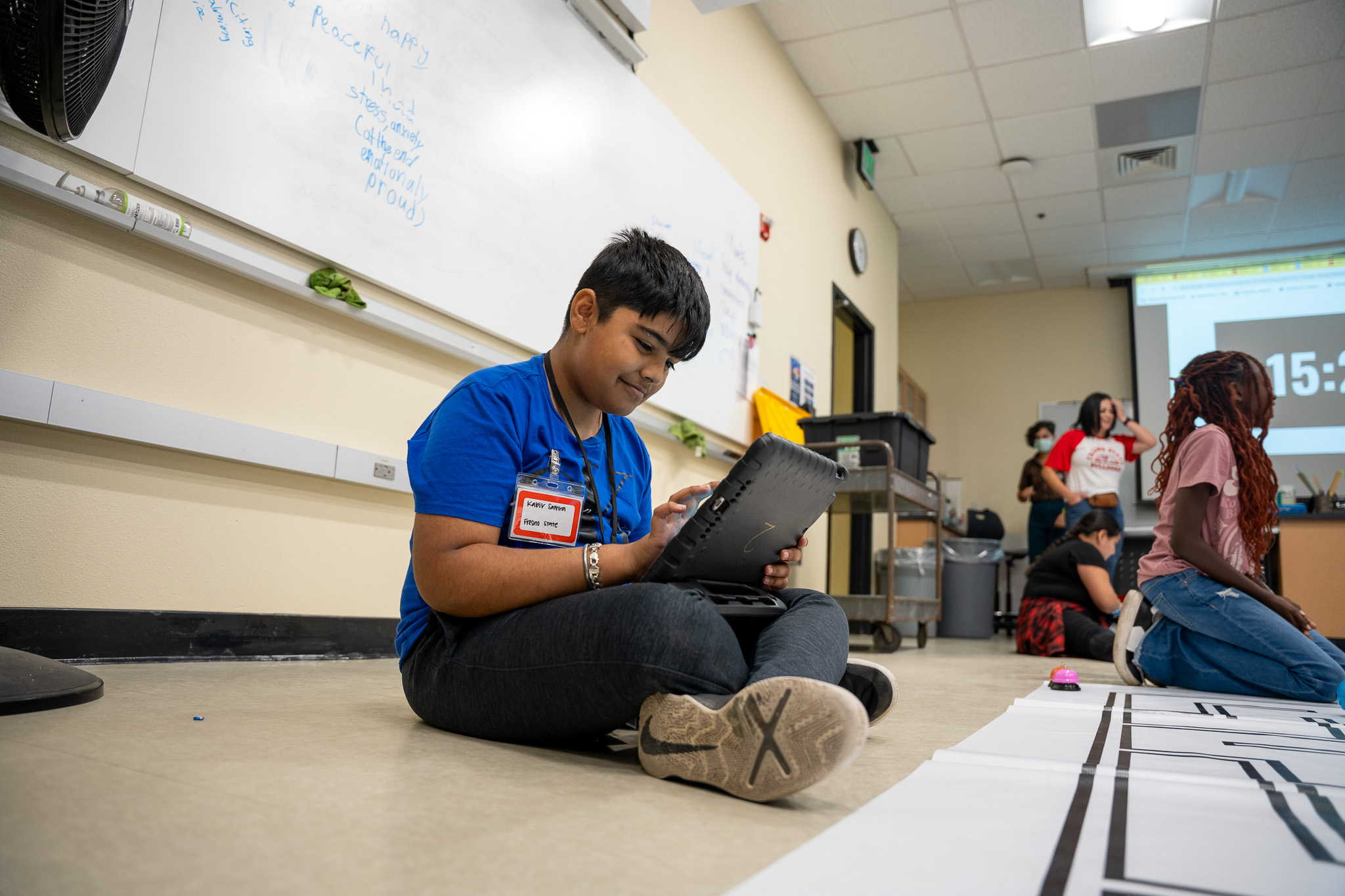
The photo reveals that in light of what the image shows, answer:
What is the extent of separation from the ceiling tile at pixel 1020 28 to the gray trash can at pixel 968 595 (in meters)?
2.74

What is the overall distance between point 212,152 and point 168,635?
2.99 ft

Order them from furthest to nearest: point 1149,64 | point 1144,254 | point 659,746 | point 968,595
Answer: point 1144,254 → point 968,595 → point 1149,64 → point 659,746

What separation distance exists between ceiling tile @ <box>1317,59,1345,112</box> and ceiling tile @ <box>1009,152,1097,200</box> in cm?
106

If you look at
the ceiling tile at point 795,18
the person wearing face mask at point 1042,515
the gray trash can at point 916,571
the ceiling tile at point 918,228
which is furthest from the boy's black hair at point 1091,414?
the ceiling tile at point 795,18

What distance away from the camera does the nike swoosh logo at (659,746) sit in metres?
0.79

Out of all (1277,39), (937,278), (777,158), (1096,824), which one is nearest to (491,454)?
(1096,824)

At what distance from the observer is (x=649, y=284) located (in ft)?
3.46

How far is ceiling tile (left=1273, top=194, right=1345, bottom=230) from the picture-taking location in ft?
17.3

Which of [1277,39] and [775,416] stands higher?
[1277,39]

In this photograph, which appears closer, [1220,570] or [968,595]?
[1220,570]

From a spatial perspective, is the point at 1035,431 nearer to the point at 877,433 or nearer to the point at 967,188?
the point at 967,188

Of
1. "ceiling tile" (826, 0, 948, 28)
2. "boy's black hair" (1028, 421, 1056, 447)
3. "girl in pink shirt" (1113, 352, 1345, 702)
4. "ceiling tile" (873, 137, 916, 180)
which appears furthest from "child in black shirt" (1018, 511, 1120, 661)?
"ceiling tile" (873, 137, 916, 180)

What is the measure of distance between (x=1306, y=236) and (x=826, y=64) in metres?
3.94

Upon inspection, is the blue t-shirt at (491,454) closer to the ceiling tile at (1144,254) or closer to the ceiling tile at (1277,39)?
the ceiling tile at (1277,39)
